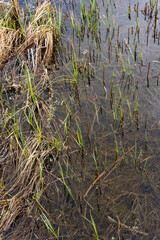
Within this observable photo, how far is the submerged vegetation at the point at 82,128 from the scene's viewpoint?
201cm

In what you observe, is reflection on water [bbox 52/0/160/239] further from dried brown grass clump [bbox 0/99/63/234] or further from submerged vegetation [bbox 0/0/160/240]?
dried brown grass clump [bbox 0/99/63/234]

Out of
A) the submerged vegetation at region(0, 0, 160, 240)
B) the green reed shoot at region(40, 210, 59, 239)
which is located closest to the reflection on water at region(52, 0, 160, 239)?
the submerged vegetation at region(0, 0, 160, 240)

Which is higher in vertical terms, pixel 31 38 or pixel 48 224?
pixel 31 38

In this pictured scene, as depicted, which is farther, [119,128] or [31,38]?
[31,38]

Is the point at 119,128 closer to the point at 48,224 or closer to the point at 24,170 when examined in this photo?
the point at 24,170

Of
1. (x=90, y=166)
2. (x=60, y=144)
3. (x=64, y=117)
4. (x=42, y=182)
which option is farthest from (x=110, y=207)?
(x=64, y=117)

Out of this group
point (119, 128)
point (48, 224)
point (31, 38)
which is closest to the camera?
point (48, 224)

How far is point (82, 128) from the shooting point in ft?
8.78

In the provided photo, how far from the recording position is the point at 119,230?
190 centimetres

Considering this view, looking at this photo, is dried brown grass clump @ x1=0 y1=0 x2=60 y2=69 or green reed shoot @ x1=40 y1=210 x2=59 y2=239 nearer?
green reed shoot @ x1=40 y1=210 x2=59 y2=239

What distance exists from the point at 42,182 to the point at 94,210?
0.45 m

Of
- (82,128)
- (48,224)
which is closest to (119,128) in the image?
(82,128)

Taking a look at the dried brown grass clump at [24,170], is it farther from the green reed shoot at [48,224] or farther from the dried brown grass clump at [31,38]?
the dried brown grass clump at [31,38]

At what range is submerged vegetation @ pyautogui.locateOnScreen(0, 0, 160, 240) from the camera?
6.61 feet
